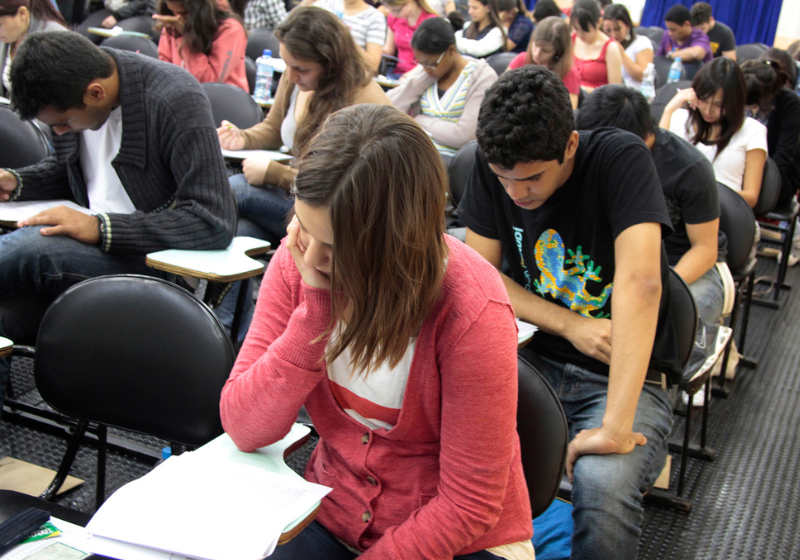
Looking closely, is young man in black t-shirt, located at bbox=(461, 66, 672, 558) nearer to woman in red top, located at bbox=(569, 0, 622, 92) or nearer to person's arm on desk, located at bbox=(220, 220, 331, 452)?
person's arm on desk, located at bbox=(220, 220, 331, 452)

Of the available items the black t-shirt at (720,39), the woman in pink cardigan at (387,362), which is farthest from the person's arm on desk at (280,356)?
the black t-shirt at (720,39)

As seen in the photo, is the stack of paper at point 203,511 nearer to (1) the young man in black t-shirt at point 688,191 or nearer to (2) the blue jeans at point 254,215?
(1) the young man in black t-shirt at point 688,191

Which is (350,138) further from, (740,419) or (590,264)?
(740,419)

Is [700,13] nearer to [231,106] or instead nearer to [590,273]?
[231,106]

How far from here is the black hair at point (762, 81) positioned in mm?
3205

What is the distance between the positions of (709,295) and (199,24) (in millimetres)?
2912

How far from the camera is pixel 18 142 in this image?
233 centimetres

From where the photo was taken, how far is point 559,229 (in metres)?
1.54

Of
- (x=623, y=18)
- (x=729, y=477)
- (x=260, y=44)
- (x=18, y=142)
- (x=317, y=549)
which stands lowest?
(x=729, y=477)

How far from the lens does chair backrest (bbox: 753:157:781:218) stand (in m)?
3.11

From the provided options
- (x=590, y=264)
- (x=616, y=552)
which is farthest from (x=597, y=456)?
(x=590, y=264)

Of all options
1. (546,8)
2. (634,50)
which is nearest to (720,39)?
(634,50)

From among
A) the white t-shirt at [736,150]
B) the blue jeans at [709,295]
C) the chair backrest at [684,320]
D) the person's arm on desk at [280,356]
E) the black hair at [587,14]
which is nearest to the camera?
the person's arm on desk at [280,356]

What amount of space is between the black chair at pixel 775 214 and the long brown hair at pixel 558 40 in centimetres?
132
